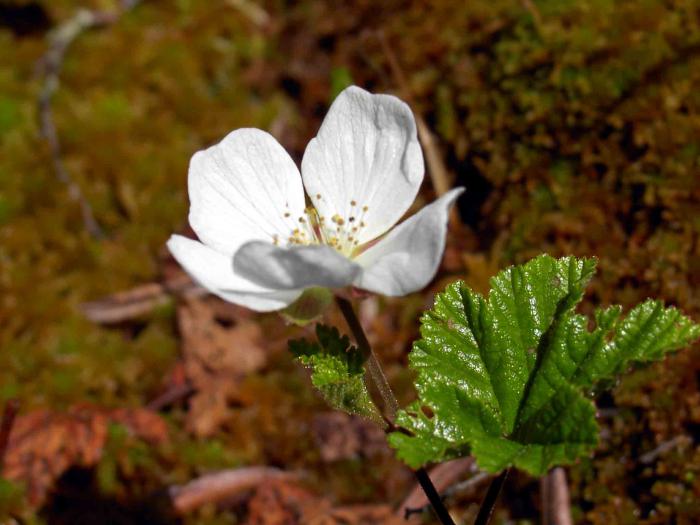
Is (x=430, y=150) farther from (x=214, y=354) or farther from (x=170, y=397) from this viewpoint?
(x=170, y=397)

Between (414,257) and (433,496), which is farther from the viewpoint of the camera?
(433,496)

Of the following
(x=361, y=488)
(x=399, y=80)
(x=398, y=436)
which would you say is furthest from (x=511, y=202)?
(x=398, y=436)

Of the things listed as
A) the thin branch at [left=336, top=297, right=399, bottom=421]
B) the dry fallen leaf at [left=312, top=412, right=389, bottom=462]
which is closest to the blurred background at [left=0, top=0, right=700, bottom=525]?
the dry fallen leaf at [left=312, top=412, right=389, bottom=462]

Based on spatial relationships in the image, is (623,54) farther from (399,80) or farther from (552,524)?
(552,524)

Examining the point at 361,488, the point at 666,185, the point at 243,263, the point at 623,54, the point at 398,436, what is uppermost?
the point at 243,263

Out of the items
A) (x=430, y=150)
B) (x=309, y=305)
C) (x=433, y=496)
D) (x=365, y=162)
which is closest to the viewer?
(x=309, y=305)

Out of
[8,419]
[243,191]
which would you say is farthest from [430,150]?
[8,419]

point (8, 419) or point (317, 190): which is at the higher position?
point (317, 190)
